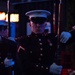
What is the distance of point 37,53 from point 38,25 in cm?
34

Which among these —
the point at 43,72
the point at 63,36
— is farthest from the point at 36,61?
the point at 63,36

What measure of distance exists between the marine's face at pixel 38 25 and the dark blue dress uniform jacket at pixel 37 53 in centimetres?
11

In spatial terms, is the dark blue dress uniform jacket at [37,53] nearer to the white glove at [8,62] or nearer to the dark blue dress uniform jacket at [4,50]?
the white glove at [8,62]

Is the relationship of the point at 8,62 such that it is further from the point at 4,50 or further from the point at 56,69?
the point at 56,69

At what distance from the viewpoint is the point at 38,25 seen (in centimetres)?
464

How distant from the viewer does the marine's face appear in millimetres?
4629

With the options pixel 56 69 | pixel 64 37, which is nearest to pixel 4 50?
pixel 56 69

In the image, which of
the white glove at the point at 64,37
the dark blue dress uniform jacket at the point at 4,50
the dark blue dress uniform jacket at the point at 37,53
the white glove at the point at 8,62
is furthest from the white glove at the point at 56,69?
the dark blue dress uniform jacket at the point at 4,50

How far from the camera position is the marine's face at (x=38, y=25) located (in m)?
4.63

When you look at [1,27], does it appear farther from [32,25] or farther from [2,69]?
[32,25]

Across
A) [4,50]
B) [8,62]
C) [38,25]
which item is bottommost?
[8,62]

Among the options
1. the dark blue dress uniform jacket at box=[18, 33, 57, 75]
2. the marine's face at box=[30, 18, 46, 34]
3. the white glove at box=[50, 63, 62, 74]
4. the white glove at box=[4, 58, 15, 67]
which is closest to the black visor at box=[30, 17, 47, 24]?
the marine's face at box=[30, 18, 46, 34]

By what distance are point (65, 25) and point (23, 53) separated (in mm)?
2458

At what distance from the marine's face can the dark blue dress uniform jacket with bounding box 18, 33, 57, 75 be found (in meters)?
0.11
